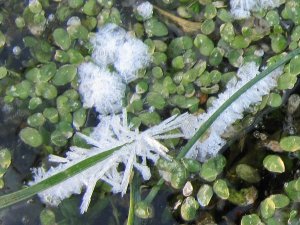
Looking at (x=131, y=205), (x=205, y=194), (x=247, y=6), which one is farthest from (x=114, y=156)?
(x=247, y=6)

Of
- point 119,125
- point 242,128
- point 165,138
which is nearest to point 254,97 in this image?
point 242,128

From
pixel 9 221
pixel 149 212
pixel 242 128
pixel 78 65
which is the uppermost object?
pixel 78 65

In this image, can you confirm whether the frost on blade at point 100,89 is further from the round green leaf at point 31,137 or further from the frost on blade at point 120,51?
the round green leaf at point 31,137

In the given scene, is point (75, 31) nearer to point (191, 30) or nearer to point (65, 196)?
point (191, 30)

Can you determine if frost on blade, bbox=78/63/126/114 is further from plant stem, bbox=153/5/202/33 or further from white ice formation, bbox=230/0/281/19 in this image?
white ice formation, bbox=230/0/281/19

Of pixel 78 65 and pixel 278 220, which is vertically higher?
pixel 78 65

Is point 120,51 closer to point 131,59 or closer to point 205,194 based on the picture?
point 131,59

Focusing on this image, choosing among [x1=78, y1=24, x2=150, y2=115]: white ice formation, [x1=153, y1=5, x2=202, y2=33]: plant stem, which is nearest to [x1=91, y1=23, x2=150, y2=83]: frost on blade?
[x1=78, y1=24, x2=150, y2=115]: white ice formation
